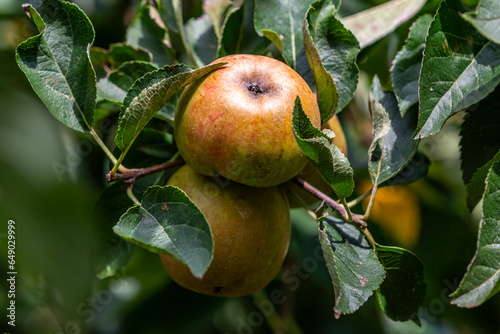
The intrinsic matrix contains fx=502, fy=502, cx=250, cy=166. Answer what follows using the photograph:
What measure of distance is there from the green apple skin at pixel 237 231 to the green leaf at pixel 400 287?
0.23m

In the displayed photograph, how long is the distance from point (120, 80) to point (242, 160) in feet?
1.47

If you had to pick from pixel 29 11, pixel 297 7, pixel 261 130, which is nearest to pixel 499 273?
pixel 261 130

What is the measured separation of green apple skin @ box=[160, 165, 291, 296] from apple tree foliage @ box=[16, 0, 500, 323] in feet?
0.32

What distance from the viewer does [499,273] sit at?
813 mm

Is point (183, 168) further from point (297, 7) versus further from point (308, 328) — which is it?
point (308, 328)

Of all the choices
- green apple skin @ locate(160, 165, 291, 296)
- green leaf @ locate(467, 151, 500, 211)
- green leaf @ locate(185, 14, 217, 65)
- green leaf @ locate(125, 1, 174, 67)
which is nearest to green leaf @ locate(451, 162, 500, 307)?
green leaf @ locate(467, 151, 500, 211)

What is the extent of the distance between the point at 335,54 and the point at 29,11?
66 centimetres

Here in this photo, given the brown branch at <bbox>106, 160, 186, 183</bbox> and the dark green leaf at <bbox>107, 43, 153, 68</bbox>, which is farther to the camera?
the dark green leaf at <bbox>107, 43, 153, 68</bbox>

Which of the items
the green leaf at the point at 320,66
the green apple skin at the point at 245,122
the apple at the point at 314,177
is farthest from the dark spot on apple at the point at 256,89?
the apple at the point at 314,177

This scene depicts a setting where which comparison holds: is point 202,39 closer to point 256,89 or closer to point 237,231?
point 256,89

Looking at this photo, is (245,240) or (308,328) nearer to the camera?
(245,240)

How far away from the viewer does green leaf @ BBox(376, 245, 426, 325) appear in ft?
3.43

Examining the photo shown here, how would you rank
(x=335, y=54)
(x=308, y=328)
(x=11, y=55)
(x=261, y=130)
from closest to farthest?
(x=261, y=130) → (x=335, y=54) → (x=11, y=55) → (x=308, y=328)

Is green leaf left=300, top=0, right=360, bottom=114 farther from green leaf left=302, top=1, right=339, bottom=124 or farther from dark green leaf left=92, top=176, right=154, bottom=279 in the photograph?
dark green leaf left=92, top=176, right=154, bottom=279
